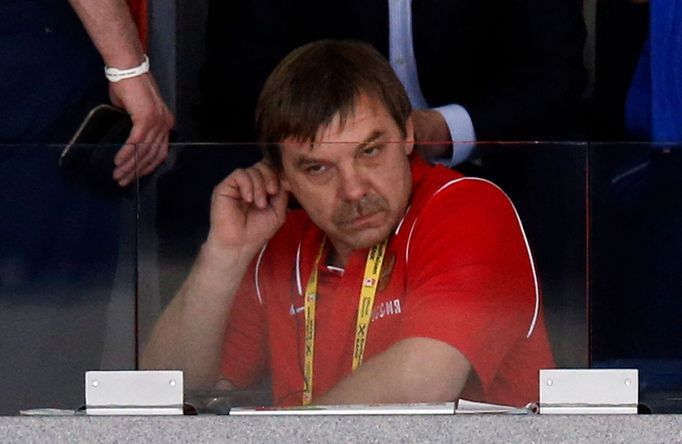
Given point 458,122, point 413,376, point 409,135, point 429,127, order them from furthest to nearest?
point 458,122 → point 429,127 → point 409,135 → point 413,376

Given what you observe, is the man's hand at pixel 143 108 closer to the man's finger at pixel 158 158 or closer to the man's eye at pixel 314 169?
the man's finger at pixel 158 158

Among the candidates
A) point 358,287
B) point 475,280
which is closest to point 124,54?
point 358,287

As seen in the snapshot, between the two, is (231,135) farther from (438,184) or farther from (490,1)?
(438,184)

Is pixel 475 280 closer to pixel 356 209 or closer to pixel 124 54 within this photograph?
pixel 356 209

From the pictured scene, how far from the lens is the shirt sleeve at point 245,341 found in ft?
12.5

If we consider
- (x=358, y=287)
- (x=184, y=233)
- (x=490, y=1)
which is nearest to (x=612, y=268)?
(x=358, y=287)

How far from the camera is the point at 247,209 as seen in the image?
3.83 metres

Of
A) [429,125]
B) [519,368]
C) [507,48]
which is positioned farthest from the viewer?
[507,48]

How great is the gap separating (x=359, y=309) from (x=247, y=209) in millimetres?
296

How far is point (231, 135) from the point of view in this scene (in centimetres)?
477

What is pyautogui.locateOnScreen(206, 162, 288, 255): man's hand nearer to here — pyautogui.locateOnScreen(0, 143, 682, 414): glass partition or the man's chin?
pyautogui.locateOnScreen(0, 143, 682, 414): glass partition

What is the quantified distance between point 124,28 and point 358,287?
0.99m

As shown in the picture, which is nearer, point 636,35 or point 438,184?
point 438,184

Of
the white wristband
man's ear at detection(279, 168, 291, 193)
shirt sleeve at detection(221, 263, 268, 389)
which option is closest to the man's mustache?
man's ear at detection(279, 168, 291, 193)
